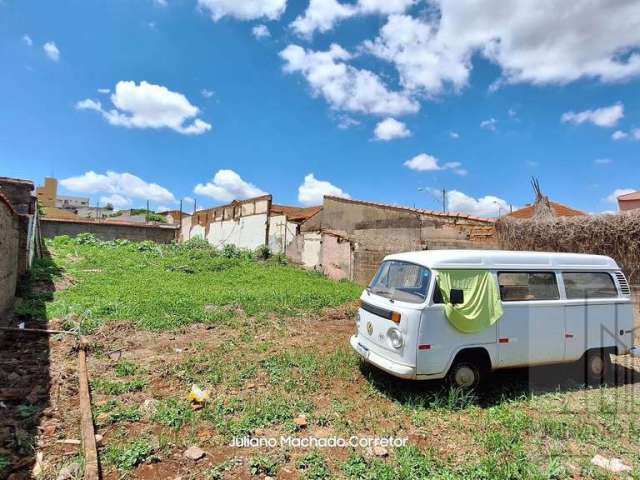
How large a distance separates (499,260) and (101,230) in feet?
101

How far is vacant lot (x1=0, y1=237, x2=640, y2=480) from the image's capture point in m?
3.42

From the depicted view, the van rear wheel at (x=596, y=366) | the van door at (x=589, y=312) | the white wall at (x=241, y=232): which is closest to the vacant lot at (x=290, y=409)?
the van rear wheel at (x=596, y=366)

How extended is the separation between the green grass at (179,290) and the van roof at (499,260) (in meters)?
4.86

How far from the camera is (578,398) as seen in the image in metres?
4.96

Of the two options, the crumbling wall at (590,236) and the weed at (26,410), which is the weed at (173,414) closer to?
the weed at (26,410)

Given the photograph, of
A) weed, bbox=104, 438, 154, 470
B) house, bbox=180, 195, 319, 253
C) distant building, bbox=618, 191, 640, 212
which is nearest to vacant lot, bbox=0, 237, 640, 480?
weed, bbox=104, 438, 154, 470

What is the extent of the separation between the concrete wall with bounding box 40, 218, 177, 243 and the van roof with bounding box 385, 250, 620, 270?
2897cm

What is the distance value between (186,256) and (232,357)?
15021mm

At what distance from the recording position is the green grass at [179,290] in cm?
837

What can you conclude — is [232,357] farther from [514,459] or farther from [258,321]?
[514,459]

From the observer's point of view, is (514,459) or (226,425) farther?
(226,425)

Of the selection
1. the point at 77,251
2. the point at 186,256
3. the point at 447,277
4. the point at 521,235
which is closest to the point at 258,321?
the point at 447,277

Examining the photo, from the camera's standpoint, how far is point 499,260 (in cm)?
513

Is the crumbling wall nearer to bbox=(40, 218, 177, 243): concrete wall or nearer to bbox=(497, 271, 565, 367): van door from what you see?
bbox=(497, 271, 565, 367): van door
